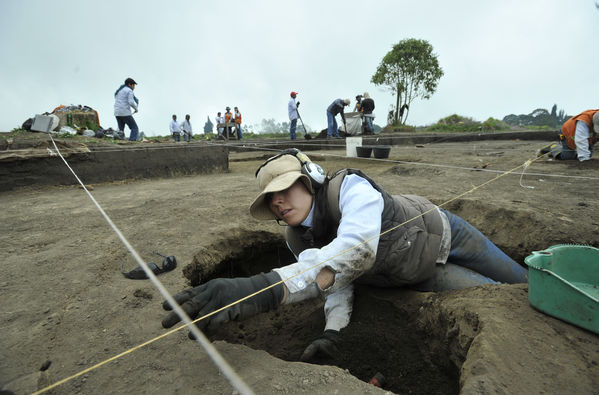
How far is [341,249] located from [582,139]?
6.83m

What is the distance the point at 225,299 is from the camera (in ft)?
4.18

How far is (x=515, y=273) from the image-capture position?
2.39 metres

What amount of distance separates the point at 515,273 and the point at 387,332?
1258 millimetres

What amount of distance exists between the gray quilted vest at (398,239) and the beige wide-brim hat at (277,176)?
20 centimetres

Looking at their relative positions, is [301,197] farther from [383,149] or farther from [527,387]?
[383,149]

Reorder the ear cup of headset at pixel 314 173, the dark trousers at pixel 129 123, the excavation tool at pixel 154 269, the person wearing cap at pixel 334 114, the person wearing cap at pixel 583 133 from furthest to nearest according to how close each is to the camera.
Result: the person wearing cap at pixel 334 114 < the dark trousers at pixel 129 123 < the person wearing cap at pixel 583 133 < the excavation tool at pixel 154 269 < the ear cup of headset at pixel 314 173

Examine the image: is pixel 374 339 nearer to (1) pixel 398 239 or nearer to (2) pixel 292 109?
(1) pixel 398 239

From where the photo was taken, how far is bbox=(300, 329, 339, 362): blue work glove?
1803mm

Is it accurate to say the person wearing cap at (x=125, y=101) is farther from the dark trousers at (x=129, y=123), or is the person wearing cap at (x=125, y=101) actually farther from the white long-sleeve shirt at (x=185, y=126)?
the white long-sleeve shirt at (x=185, y=126)

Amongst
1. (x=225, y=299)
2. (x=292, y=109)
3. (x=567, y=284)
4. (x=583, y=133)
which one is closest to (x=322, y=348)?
(x=225, y=299)

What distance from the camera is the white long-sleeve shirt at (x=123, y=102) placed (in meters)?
8.35

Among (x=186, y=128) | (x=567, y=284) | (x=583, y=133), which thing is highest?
(x=186, y=128)

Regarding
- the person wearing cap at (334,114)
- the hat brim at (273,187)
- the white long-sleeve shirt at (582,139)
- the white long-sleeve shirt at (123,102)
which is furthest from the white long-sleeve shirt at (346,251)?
the person wearing cap at (334,114)

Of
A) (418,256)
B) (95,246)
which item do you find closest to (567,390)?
(418,256)
